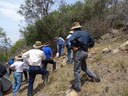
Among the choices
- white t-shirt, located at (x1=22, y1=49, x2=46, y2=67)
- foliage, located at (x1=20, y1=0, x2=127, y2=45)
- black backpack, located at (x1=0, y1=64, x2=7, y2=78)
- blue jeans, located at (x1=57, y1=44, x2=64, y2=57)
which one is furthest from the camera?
foliage, located at (x1=20, y1=0, x2=127, y2=45)

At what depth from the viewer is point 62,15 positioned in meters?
35.4

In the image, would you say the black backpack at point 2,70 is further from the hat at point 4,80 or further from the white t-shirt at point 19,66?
the white t-shirt at point 19,66

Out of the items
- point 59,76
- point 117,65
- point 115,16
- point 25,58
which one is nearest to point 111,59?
point 117,65

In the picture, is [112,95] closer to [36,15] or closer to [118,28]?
[118,28]

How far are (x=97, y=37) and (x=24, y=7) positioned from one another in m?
10.2

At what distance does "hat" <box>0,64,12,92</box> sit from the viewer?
6254 mm

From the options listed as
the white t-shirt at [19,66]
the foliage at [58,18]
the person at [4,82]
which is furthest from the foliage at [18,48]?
the person at [4,82]

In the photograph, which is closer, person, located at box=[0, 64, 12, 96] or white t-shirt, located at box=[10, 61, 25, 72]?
person, located at box=[0, 64, 12, 96]

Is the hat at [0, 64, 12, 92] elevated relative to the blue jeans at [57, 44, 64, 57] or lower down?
elevated

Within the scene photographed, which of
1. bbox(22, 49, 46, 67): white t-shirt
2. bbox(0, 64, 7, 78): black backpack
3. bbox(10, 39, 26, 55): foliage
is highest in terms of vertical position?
bbox(0, 64, 7, 78): black backpack

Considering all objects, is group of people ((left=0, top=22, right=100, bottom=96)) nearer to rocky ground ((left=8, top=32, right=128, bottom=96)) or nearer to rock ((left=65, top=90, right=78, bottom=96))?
rock ((left=65, top=90, right=78, bottom=96))

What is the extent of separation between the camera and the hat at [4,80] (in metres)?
6.25

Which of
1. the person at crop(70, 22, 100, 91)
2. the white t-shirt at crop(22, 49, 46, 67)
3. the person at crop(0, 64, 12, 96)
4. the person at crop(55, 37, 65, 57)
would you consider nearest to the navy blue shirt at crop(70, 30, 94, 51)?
the person at crop(70, 22, 100, 91)

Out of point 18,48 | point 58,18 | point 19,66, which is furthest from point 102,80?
point 18,48
